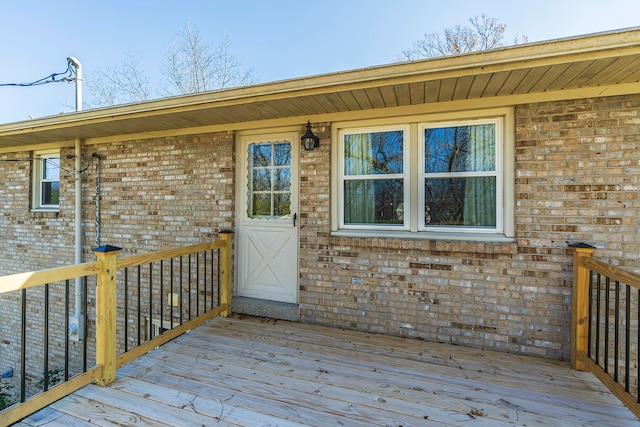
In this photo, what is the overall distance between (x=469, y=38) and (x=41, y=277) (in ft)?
34.5

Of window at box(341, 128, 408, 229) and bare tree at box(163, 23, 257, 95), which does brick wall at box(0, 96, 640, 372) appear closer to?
window at box(341, 128, 408, 229)

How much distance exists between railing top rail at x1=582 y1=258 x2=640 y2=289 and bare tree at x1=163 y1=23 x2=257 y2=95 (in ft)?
33.9

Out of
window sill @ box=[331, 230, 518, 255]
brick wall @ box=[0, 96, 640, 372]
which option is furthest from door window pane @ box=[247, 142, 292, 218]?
window sill @ box=[331, 230, 518, 255]

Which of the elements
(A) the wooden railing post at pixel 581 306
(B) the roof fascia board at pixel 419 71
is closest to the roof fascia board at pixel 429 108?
(B) the roof fascia board at pixel 419 71

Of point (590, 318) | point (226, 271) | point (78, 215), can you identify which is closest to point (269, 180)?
point (226, 271)

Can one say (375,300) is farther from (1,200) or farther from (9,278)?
(1,200)

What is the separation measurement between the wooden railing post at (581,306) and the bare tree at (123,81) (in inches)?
477

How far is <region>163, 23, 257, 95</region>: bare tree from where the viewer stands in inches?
412

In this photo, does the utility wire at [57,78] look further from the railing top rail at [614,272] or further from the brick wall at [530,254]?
the railing top rail at [614,272]

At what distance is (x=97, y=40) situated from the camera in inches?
398

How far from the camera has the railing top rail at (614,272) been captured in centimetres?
184

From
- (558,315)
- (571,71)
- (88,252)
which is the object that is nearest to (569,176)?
(571,71)

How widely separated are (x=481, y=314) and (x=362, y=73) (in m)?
2.45

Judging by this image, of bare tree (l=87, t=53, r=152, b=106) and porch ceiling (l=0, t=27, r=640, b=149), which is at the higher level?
bare tree (l=87, t=53, r=152, b=106)
